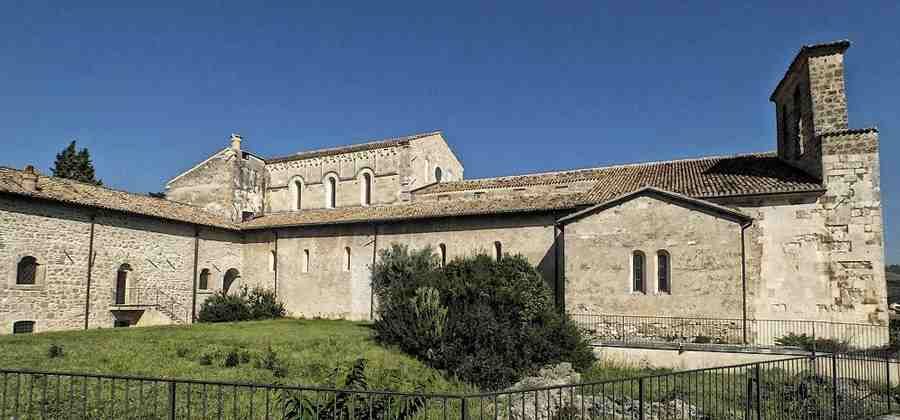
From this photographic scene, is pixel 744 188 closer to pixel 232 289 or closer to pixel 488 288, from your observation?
pixel 488 288

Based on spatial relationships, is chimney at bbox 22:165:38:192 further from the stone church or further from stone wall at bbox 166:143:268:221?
stone wall at bbox 166:143:268:221

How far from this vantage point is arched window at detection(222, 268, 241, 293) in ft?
106

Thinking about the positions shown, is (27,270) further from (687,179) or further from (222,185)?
(687,179)

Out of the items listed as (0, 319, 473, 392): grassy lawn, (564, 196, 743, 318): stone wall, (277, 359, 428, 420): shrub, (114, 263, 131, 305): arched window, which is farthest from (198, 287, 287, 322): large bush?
(277, 359, 428, 420): shrub

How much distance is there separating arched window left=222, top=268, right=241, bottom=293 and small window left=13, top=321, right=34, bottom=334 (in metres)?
10.2

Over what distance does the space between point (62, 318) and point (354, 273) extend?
39.0 ft

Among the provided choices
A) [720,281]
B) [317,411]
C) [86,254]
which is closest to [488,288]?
[720,281]

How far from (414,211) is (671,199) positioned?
1198 cm

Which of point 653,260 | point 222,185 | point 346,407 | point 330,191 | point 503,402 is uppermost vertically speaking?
point 222,185

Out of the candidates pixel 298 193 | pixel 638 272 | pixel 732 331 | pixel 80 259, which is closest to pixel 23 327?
pixel 80 259

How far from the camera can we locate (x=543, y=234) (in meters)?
25.6

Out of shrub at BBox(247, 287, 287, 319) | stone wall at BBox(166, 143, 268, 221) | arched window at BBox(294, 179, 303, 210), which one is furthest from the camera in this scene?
arched window at BBox(294, 179, 303, 210)

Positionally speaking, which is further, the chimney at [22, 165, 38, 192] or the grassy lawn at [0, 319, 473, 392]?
the chimney at [22, 165, 38, 192]

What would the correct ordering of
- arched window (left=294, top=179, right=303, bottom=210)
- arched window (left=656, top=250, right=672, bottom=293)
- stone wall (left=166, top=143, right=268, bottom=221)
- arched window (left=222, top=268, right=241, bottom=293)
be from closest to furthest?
arched window (left=656, top=250, right=672, bottom=293) < arched window (left=222, top=268, right=241, bottom=293) < stone wall (left=166, top=143, right=268, bottom=221) < arched window (left=294, top=179, right=303, bottom=210)
